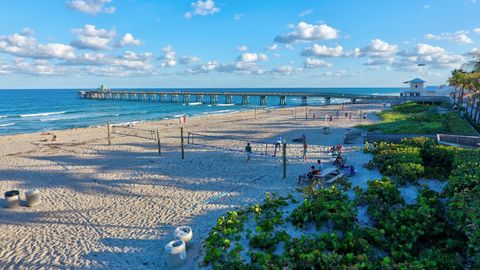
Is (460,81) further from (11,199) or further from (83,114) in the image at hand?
(83,114)

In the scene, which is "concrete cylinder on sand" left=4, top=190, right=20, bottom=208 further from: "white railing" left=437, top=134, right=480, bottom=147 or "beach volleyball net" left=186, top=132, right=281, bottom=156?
"white railing" left=437, top=134, right=480, bottom=147

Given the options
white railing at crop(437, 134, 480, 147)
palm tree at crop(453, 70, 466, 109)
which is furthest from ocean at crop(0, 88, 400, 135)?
white railing at crop(437, 134, 480, 147)

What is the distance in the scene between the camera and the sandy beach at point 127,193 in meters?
7.22

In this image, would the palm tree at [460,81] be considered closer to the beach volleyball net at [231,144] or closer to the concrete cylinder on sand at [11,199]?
the beach volleyball net at [231,144]

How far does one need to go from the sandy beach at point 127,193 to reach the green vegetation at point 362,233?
1115 millimetres

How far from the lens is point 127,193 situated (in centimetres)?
1116

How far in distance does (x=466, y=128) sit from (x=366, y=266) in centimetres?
1642

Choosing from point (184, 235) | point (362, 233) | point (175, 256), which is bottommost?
point (175, 256)

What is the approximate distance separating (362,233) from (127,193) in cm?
841

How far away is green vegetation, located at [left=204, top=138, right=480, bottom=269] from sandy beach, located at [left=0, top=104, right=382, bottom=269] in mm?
1115

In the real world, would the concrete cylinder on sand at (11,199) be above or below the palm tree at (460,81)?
below

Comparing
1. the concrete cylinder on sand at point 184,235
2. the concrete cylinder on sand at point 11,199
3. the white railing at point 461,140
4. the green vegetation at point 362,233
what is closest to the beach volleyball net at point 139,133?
the concrete cylinder on sand at point 11,199

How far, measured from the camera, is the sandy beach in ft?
23.7

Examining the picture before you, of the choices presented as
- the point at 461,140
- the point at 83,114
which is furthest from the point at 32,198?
the point at 83,114
